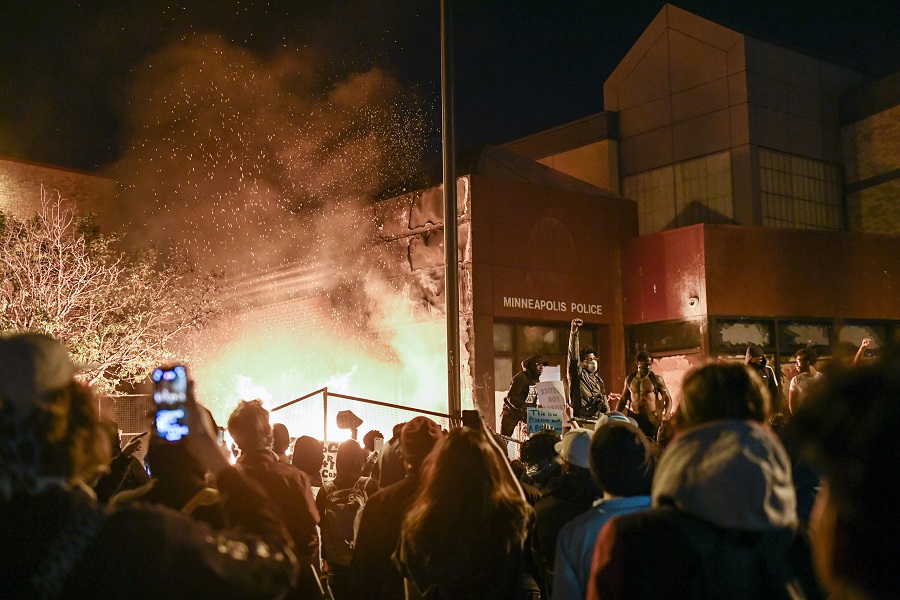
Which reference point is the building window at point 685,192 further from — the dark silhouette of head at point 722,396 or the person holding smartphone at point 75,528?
the person holding smartphone at point 75,528

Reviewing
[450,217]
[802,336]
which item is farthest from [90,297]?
[802,336]

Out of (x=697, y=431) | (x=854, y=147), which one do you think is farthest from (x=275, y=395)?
(x=697, y=431)

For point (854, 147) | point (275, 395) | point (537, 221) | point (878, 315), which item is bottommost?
point (275, 395)

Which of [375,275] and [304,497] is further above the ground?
[375,275]

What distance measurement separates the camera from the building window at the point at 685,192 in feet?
81.9

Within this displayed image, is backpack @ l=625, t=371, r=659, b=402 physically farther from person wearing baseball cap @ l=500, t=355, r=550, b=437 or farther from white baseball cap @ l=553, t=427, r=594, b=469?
white baseball cap @ l=553, t=427, r=594, b=469

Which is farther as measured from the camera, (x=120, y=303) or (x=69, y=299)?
(x=120, y=303)

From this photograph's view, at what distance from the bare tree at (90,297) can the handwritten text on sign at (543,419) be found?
43.0 ft

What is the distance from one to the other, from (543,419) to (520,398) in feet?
6.95

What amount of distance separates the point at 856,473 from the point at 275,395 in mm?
22400

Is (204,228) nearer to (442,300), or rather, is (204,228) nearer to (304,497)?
(442,300)

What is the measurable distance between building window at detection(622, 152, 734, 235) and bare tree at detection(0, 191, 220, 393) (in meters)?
13.1

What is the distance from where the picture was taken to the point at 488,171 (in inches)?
768

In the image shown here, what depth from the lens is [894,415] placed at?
61.3 inches
